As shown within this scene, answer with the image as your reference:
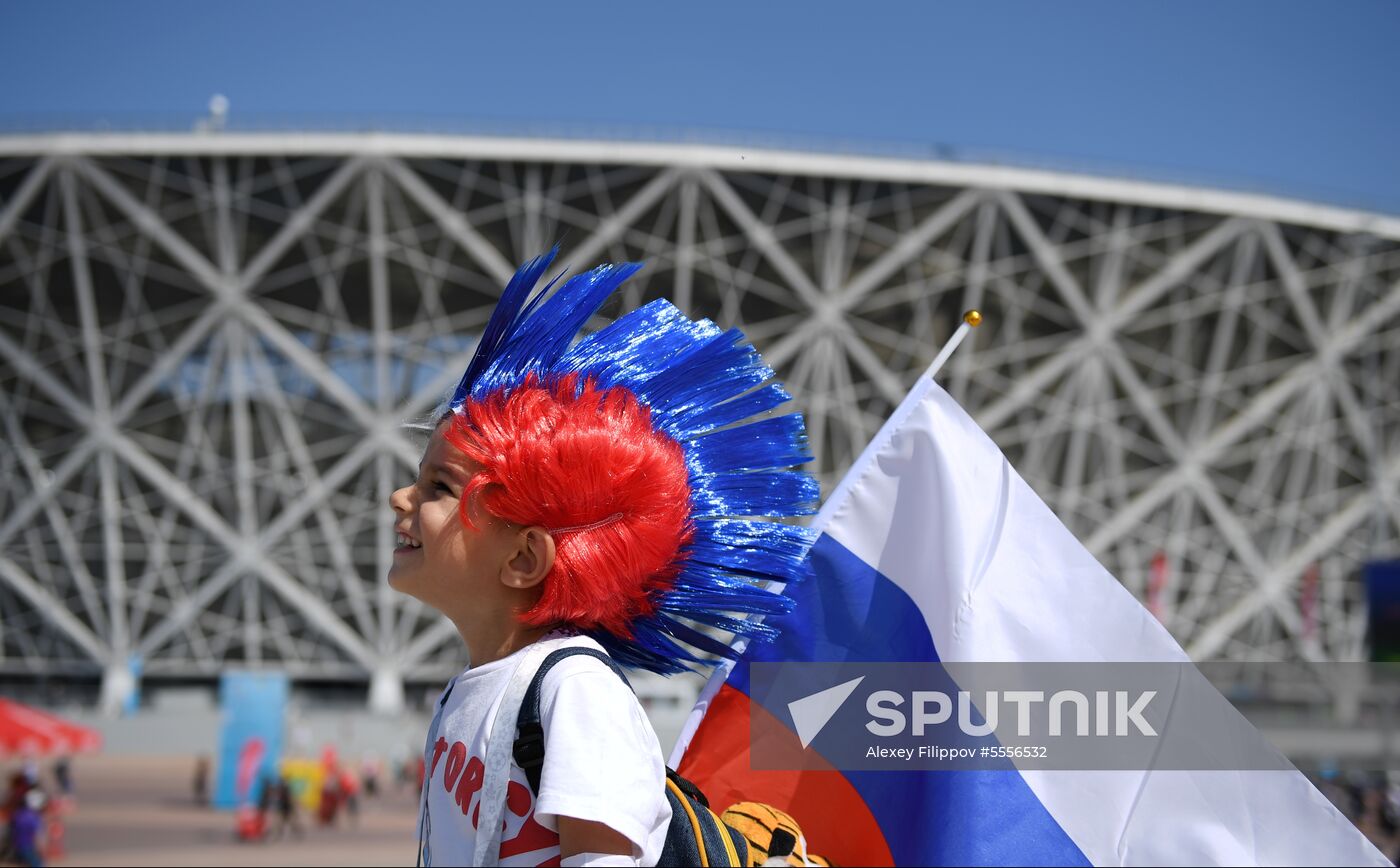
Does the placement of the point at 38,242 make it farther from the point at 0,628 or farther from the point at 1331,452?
the point at 1331,452

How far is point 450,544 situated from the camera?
2.00m

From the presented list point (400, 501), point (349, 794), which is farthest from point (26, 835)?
point (400, 501)

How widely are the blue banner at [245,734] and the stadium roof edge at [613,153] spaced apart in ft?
48.2

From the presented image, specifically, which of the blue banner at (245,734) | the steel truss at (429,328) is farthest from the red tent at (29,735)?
the steel truss at (429,328)

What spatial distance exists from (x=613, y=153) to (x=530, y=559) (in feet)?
90.4

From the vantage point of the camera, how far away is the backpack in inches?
68.1

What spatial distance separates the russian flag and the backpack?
0.67m

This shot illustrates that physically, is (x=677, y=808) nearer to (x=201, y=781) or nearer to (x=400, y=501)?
(x=400, y=501)

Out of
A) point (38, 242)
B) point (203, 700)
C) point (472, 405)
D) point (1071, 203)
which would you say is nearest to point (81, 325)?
point (38, 242)

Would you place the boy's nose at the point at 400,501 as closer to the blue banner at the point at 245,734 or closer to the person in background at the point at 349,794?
the person in background at the point at 349,794

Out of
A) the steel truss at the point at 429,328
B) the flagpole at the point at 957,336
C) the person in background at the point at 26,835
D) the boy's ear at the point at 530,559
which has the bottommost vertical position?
the person in background at the point at 26,835

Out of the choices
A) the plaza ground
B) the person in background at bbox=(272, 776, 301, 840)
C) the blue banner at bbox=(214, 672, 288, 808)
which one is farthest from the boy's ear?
the blue banner at bbox=(214, 672, 288, 808)

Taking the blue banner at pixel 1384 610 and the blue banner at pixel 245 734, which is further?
the blue banner at pixel 245 734

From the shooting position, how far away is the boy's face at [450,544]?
6.55ft
